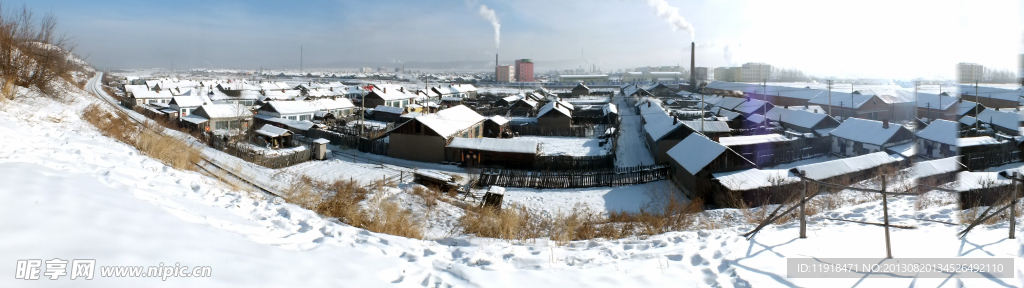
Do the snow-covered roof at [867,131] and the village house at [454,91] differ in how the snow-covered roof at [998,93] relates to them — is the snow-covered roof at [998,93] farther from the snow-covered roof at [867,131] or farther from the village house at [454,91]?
the village house at [454,91]

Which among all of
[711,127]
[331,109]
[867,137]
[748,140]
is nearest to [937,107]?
[867,137]

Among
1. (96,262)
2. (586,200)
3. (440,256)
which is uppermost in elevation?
(96,262)

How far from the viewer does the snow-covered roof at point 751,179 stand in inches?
512

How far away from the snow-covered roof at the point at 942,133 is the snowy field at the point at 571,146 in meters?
13.2

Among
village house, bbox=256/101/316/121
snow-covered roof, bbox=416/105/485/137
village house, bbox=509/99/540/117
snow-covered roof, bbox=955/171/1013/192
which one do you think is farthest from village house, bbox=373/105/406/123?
snow-covered roof, bbox=955/171/1013/192

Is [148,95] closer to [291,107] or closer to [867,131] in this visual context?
[291,107]

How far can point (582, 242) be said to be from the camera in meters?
6.71

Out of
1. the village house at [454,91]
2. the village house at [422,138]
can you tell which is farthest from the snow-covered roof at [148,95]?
the village house at [422,138]

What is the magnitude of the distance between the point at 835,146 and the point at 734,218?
1731 centimetres

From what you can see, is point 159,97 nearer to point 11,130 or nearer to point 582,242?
point 11,130

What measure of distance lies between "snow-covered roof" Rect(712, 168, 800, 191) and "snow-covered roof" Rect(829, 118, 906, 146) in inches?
380

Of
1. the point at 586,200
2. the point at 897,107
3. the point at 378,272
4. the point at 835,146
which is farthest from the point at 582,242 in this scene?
the point at 897,107

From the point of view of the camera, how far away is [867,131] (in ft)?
69.7

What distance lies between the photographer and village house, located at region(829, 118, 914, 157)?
20125 millimetres
